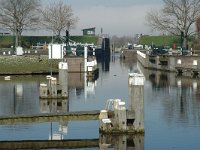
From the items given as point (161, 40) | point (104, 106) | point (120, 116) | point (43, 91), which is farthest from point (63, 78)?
point (161, 40)

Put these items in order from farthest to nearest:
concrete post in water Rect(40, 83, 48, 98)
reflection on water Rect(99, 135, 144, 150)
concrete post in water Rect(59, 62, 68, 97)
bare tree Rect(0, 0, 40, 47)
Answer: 1. bare tree Rect(0, 0, 40, 47)
2. concrete post in water Rect(40, 83, 48, 98)
3. concrete post in water Rect(59, 62, 68, 97)
4. reflection on water Rect(99, 135, 144, 150)

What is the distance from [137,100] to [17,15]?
8266cm

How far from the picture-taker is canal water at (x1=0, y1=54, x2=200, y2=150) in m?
29.8

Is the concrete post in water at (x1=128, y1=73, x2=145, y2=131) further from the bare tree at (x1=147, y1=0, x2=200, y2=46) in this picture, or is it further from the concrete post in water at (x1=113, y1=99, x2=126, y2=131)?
the bare tree at (x1=147, y1=0, x2=200, y2=46)

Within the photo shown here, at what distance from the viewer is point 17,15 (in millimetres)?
110375

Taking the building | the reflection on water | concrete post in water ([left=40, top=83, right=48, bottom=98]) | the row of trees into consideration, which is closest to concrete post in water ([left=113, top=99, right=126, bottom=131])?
the reflection on water

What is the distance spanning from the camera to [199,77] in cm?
7175

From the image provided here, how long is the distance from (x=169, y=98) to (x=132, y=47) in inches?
4033

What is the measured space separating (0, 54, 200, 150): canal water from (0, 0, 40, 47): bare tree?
1717 inches

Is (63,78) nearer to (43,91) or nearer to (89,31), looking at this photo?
(43,91)

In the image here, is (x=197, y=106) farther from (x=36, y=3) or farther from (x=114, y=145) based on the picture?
(x=36, y=3)

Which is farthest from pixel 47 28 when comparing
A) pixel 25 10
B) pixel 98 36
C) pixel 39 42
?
pixel 98 36

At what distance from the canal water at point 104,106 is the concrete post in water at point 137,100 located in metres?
0.88

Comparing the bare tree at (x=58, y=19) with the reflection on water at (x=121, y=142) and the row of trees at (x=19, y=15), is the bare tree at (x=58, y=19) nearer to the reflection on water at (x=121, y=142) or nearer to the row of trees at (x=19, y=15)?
the row of trees at (x=19, y=15)
